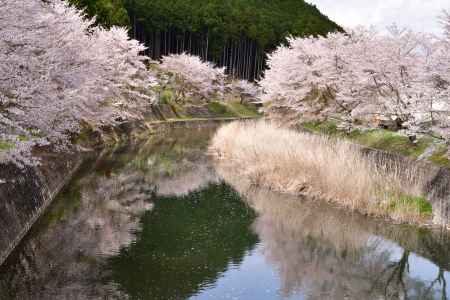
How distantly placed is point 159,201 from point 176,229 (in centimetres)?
436

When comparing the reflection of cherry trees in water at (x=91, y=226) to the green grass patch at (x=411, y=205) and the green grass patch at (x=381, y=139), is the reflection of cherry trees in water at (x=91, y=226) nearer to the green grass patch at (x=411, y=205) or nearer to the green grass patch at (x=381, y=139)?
the green grass patch at (x=411, y=205)

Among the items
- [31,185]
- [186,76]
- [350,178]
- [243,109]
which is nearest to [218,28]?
[243,109]

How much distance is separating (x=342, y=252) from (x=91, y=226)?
785cm

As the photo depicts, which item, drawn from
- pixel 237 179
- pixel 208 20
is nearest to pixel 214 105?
pixel 208 20

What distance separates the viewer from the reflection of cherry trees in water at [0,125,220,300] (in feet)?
39.9

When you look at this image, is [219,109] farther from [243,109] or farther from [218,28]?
[218,28]

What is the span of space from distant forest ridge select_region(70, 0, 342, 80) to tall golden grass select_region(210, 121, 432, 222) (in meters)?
49.0

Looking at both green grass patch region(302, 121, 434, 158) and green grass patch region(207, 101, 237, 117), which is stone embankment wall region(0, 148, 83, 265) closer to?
green grass patch region(302, 121, 434, 158)

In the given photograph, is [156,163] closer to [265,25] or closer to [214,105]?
[214,105]

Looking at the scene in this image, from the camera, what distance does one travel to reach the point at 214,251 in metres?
15.4

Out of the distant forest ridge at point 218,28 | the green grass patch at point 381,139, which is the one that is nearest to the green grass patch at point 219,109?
the distant forest ridge at point 218,28

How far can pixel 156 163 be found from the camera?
105ft

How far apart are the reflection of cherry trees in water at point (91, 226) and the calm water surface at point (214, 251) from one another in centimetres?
4

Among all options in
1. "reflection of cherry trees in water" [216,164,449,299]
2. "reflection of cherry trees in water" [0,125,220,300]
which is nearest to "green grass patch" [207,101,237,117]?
"reflection of cherry trees in water" [0,125,220,300]
